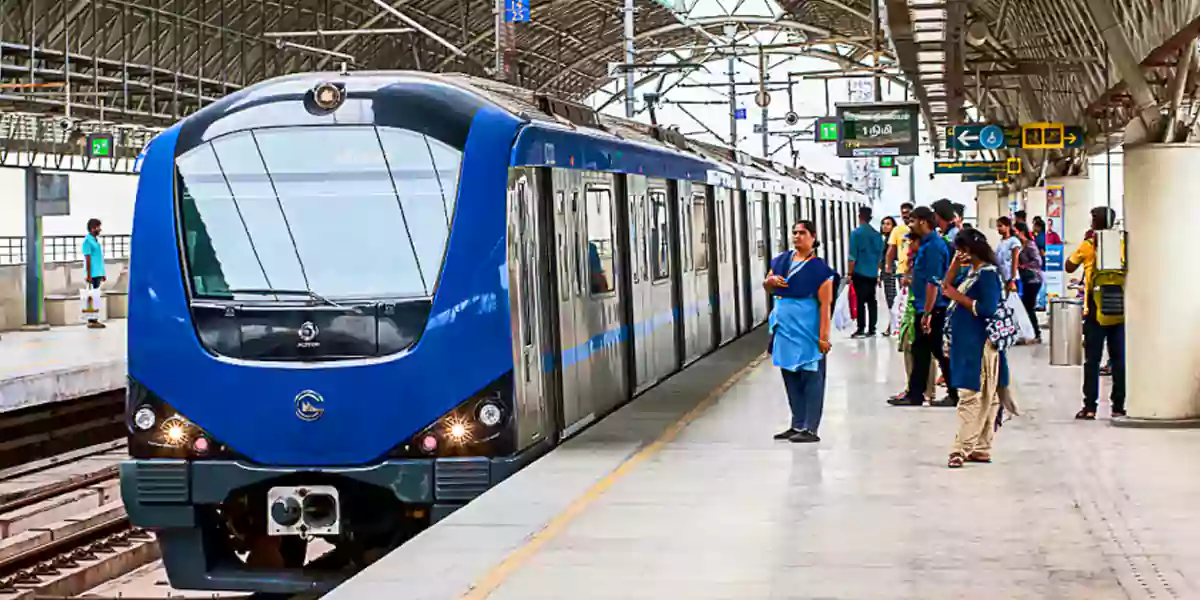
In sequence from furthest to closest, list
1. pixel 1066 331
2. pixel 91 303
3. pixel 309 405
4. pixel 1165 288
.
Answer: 1. pixel 91 303
2. pixel 1066 331
3. pixel 1165 288
4. pixel 309 405

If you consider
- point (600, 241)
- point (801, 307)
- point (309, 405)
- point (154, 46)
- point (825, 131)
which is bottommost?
point (309, 405)

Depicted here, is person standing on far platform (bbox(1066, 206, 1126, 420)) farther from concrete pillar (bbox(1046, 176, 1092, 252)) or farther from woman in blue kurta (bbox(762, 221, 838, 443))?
concrete pillar (bbox(1046, 176, 1092, 252))

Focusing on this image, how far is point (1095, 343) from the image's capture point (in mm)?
14875

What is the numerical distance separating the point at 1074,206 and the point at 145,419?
27168 mm

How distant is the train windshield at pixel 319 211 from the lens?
33.2 ft

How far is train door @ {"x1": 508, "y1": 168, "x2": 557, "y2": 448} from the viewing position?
10.4 metres

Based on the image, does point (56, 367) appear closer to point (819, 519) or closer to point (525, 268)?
point (525, 268)

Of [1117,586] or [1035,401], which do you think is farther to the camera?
[1035,401]

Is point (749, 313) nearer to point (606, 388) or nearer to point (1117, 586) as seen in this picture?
point (606, 388)

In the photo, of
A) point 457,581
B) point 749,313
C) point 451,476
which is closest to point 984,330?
point 451,476

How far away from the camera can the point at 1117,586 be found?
8047 mm

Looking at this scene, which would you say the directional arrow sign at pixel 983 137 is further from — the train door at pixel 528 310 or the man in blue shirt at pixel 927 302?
the train door at pixel 528 310

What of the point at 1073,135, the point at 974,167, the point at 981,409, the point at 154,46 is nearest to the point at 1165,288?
the point at 981,409

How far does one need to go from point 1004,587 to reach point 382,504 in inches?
146
